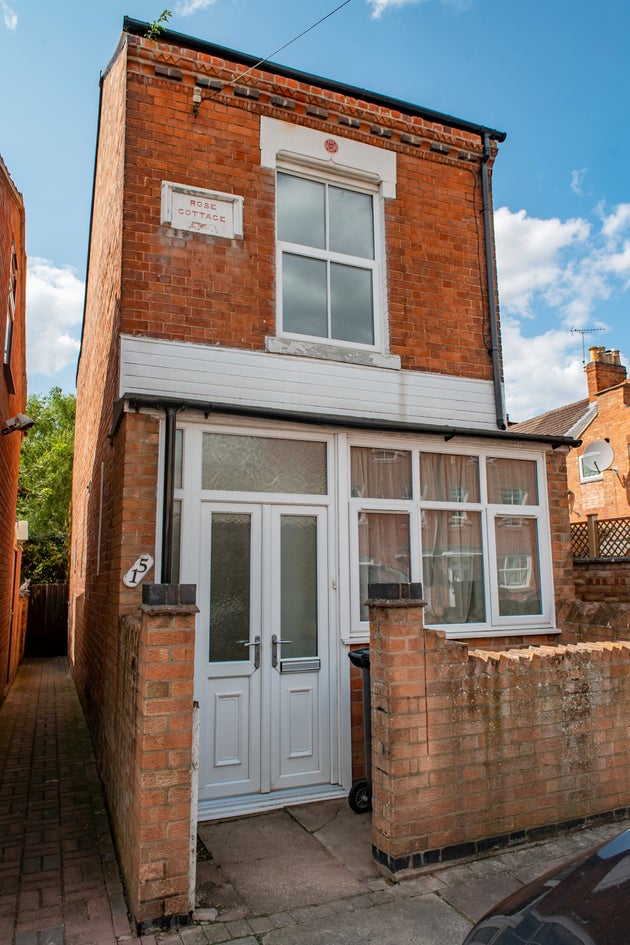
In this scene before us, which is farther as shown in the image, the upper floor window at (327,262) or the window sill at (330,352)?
the upper floor window at (327,262)

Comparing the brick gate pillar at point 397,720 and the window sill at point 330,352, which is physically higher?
the window sill at point 330,352

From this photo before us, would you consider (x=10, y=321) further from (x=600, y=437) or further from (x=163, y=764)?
(x=600, y=437)

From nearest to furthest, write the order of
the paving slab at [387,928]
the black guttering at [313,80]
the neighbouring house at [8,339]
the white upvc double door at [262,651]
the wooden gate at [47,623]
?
the paving slab at [387,928] < the white upvc double door at [262,651] < the black guttering at [313,80] < the neighbouring house at [8,339] < the wooden gate at [47,623]

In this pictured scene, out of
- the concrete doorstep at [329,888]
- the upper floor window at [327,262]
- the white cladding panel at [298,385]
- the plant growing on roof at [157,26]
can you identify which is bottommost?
the concrete doorstep at [329,888]

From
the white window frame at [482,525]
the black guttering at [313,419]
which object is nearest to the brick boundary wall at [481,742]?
the white window frame at [482,525]

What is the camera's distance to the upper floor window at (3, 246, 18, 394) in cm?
870

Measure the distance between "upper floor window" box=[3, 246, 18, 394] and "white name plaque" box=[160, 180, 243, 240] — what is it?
153 inches

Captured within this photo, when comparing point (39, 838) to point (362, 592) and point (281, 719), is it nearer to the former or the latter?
point (281, 719)

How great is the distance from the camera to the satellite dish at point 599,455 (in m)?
19.5

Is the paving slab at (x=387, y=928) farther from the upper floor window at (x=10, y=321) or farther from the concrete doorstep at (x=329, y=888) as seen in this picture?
the upper floor window at (x=10, y=321)

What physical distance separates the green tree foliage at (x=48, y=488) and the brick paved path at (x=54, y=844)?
52.2ft

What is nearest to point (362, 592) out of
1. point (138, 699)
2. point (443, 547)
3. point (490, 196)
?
point (443, 547)

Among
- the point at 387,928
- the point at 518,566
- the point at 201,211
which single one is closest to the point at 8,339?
the point at 201,211

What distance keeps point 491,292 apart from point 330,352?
211 cm
